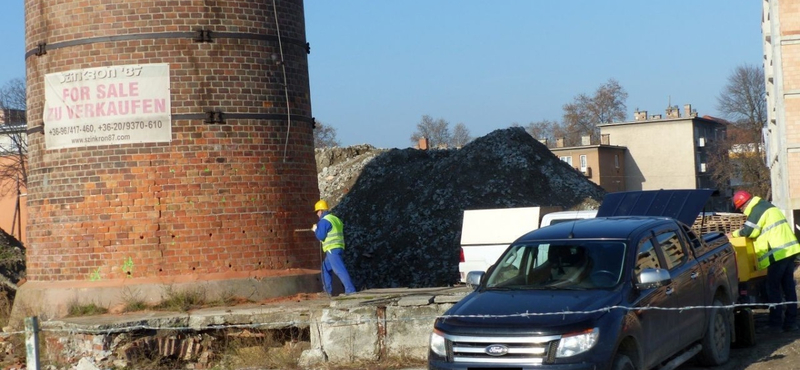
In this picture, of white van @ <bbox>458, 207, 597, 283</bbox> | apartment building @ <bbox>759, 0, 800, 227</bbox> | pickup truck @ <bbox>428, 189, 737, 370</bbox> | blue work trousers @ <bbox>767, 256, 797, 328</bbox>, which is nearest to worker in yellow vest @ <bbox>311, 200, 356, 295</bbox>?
white van @ <bbox>458, 207, 597, 283</bbox>

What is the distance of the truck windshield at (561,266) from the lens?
877cm

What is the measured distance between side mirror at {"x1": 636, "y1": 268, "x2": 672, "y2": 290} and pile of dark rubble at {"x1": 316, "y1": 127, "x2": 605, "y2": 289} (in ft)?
50.0

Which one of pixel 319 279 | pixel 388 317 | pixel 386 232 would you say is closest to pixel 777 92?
pixel 386 232

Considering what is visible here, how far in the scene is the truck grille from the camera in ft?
25.2

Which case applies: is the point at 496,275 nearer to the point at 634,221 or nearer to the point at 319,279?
the point at 634,221

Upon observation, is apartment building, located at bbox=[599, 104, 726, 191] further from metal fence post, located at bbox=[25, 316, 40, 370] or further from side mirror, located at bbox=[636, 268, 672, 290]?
metal fence post, located at bbox=[25, 316, 40, 370]

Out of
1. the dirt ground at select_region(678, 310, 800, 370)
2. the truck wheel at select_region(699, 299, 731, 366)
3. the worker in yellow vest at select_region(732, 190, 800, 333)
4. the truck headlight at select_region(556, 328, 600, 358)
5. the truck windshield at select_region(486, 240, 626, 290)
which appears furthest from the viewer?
the worker in yellow vest at select_region(732, 190, 800, 333)

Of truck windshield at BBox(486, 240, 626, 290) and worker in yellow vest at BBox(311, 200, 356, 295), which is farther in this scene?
worker in yellow vest at BBox(311, 200, 356, 295)

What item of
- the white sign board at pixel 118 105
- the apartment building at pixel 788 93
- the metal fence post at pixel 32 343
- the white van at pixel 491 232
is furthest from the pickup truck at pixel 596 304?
the apartment building at pixel 788 93

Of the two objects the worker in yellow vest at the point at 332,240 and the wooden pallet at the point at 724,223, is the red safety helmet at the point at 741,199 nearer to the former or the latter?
the wooden pallet at the point at 724,223

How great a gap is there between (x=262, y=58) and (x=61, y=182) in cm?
349

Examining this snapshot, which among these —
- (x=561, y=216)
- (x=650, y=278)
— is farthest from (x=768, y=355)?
(x=561, y=216)

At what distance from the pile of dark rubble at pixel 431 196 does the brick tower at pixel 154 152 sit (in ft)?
33.5

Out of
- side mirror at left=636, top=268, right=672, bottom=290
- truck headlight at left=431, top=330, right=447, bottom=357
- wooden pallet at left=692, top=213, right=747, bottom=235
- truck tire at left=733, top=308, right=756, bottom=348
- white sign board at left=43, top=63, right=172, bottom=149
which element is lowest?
truck tire at left=733, top=308, right=756, bottom=348
